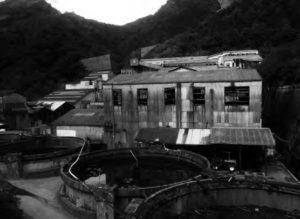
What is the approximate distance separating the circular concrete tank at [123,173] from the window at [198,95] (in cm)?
462

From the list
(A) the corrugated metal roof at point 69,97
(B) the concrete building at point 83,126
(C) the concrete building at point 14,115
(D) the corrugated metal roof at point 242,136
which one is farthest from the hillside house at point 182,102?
(C) the concrete building at point 14,115

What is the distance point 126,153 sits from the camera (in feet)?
69.4

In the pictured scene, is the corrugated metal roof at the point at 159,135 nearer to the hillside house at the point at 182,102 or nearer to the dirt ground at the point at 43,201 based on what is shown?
the hillside house at the point at 182,102

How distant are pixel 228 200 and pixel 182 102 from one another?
11.3 meters

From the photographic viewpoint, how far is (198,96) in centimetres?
2072

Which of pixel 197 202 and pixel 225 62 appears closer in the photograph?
pixel 197 202

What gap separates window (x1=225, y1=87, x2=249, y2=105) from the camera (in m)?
19.2

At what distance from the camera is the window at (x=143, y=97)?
2244cm

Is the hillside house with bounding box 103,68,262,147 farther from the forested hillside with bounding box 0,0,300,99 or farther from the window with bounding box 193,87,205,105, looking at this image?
the forested hillside with bounding box 0,0,300,99

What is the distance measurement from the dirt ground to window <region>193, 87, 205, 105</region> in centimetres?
1315

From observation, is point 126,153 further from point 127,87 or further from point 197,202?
point 197,202

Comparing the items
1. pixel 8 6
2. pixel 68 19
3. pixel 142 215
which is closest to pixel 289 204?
pixel 142 215

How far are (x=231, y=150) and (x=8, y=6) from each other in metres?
103

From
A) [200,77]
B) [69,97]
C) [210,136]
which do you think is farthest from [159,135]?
[69,97]
